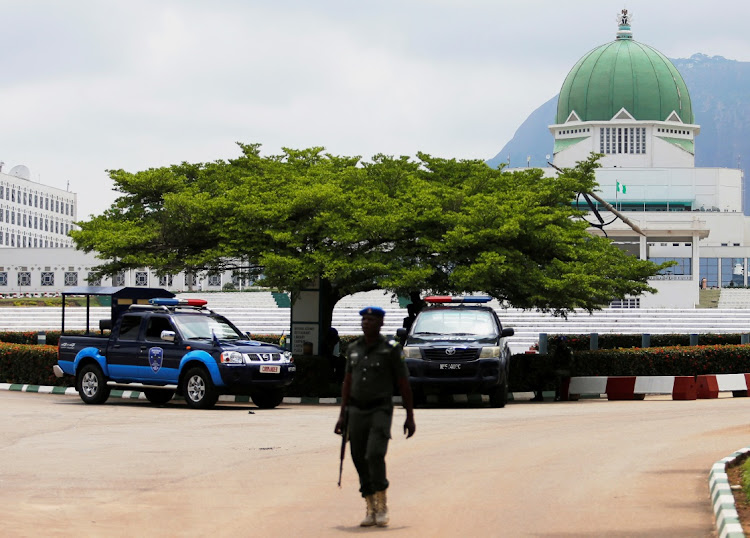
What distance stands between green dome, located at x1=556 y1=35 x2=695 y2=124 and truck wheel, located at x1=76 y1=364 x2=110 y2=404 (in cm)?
7261

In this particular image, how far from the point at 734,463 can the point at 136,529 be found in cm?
613

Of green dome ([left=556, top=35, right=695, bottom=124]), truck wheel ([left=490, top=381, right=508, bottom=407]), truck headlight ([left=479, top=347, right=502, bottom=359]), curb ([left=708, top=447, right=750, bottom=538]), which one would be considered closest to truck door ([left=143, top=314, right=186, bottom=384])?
truck headlight ([left=479, top=347, right=502, bottom=359])

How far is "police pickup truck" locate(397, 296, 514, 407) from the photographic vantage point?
22.0 meters

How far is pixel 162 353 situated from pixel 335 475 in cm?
990

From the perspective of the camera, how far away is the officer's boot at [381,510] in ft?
31.1

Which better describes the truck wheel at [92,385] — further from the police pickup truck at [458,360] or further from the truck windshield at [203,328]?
the police pickup truck at [458,360]

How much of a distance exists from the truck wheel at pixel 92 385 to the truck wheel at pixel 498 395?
682 centimetres

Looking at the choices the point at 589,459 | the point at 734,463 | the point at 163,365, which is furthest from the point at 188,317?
the point at 734,463

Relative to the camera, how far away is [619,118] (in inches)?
3634

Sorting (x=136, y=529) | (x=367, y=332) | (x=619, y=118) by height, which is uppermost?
(x=619, y=118)

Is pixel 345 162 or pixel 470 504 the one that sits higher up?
pixel 345 162

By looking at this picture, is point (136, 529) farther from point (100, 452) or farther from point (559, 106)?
point (559, 106)

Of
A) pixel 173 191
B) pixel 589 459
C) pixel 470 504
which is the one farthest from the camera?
pixel 173 191

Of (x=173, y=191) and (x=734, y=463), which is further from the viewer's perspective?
(x=173, y=191)
